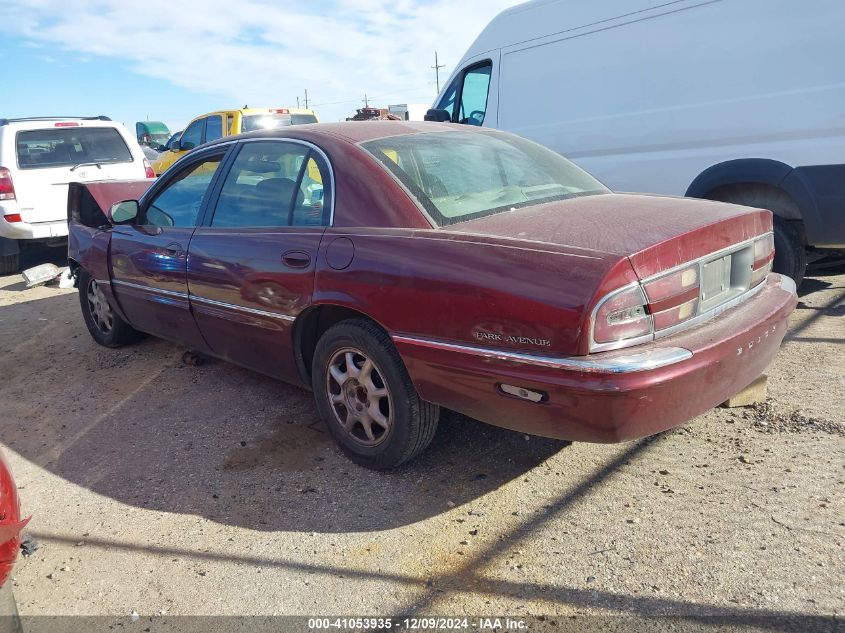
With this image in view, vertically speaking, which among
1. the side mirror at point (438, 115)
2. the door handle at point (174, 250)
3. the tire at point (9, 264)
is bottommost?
the tire at point (9, 264)

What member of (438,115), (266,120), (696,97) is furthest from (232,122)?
(696,97)

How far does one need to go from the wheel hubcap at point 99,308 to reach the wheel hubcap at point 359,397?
2719mm

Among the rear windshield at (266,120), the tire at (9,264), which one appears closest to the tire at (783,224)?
the rear windshield at (266,120)

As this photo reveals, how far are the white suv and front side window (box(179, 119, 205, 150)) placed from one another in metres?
3.17

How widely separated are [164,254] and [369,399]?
1.85 metres

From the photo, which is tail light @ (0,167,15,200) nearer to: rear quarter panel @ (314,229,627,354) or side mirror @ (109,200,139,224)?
side mirror @ (109,200,139,224)

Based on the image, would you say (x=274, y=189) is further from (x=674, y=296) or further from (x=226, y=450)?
(x=674, y=296)

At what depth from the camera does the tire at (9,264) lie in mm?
8805

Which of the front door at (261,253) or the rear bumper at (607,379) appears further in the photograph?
the front door at (261,253)

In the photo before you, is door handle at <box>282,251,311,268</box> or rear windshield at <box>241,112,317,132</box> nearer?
door handle at <box>282,251,311,268</box>

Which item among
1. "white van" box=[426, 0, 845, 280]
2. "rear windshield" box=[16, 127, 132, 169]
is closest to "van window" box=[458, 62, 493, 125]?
"white van" box=[426, 0, 845, 280]

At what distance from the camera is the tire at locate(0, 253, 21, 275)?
8805mm

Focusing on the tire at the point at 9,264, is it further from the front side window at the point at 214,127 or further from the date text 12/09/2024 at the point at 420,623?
the date text 12/09/2024 at the point at 420,623

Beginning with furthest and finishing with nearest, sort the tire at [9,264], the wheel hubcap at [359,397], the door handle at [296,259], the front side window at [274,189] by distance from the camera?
the tire at [9,264], the front side window at [274,189], the door handle at [296,259], the wheel hubcap at [359,397]
